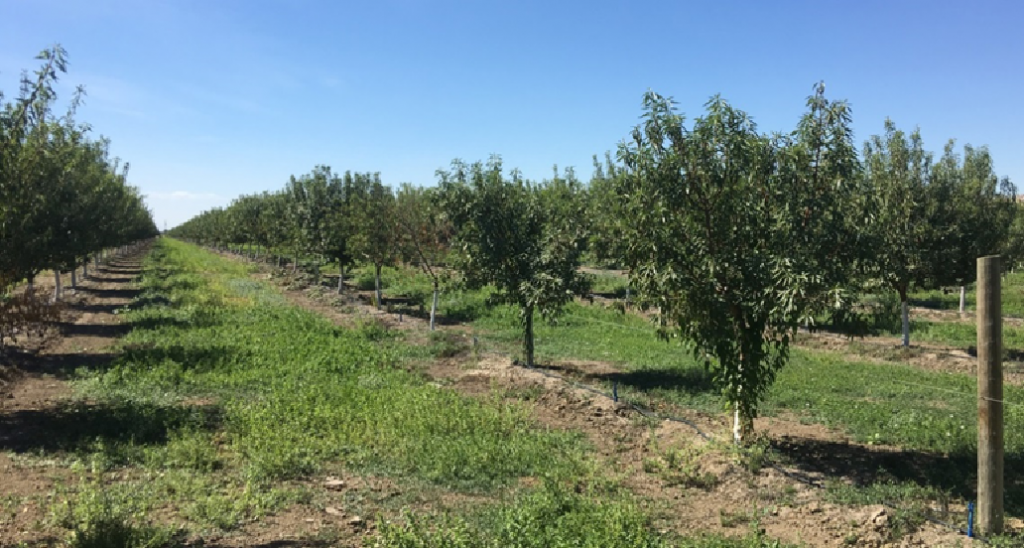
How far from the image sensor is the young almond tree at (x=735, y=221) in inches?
376

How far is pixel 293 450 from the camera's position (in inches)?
389

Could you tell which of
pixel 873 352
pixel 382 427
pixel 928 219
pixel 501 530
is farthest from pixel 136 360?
pixel 928 219

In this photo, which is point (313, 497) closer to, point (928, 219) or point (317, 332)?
point (317, 332)

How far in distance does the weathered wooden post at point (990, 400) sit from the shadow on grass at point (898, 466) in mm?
1370

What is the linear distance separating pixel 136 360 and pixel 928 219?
2345cm

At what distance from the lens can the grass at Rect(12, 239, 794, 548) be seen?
7.03m

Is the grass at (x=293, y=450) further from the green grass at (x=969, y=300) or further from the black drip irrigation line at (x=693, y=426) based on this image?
the green grass at (x=969, y=300)

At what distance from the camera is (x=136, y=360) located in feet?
53.6

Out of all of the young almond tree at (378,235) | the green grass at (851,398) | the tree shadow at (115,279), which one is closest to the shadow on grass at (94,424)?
the green grass at (851,398)

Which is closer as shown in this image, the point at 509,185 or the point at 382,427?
the point at 382,427

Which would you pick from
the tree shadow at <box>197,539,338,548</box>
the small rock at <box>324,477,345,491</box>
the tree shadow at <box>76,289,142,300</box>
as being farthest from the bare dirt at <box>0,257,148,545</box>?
the small rock at <box>324,477,345,491</box>

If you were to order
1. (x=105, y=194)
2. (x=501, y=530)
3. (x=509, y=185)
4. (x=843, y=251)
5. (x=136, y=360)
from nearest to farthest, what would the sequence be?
(x=501, y=530)
(x=843, y=251)
(x=136, y=360)
(x=509, y=185)
(x=105, y=194)

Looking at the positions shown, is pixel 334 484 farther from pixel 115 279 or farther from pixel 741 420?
pixel 115 279

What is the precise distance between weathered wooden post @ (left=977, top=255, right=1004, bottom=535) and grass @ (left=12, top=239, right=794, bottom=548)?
257cm
